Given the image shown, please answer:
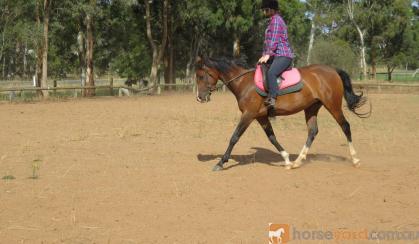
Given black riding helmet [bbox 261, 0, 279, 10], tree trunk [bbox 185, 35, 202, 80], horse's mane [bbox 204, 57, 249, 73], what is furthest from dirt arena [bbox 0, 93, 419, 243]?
tree trunk [bbox 185, 35, 202, 80]

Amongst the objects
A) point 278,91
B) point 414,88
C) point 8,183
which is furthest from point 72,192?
point 414,88

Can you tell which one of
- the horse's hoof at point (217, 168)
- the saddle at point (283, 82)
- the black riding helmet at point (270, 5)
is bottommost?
the horse's hoof at point (217, 168)

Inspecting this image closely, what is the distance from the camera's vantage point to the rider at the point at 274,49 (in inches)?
334

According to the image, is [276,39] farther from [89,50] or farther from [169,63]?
[169,63]

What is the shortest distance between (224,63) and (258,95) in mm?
942

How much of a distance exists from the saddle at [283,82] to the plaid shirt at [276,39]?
35 cm

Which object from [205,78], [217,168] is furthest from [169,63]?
[217,168]

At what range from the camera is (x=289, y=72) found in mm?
8789

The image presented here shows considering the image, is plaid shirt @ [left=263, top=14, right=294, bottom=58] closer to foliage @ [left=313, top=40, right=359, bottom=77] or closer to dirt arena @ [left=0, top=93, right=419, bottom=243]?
dirt arena @ [left=0, top=93, right=419, bottom=243]

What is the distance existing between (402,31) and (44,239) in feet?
181

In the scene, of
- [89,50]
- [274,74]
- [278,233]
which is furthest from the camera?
[89,50]

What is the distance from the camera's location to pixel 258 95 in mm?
8711

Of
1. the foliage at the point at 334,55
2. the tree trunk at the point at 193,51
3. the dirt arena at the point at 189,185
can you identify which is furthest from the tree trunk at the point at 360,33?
the dirt arena at the point at 189,185

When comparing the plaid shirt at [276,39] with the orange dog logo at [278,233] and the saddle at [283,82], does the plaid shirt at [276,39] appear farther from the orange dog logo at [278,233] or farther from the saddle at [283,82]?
the orange dog logo at [278,233]
